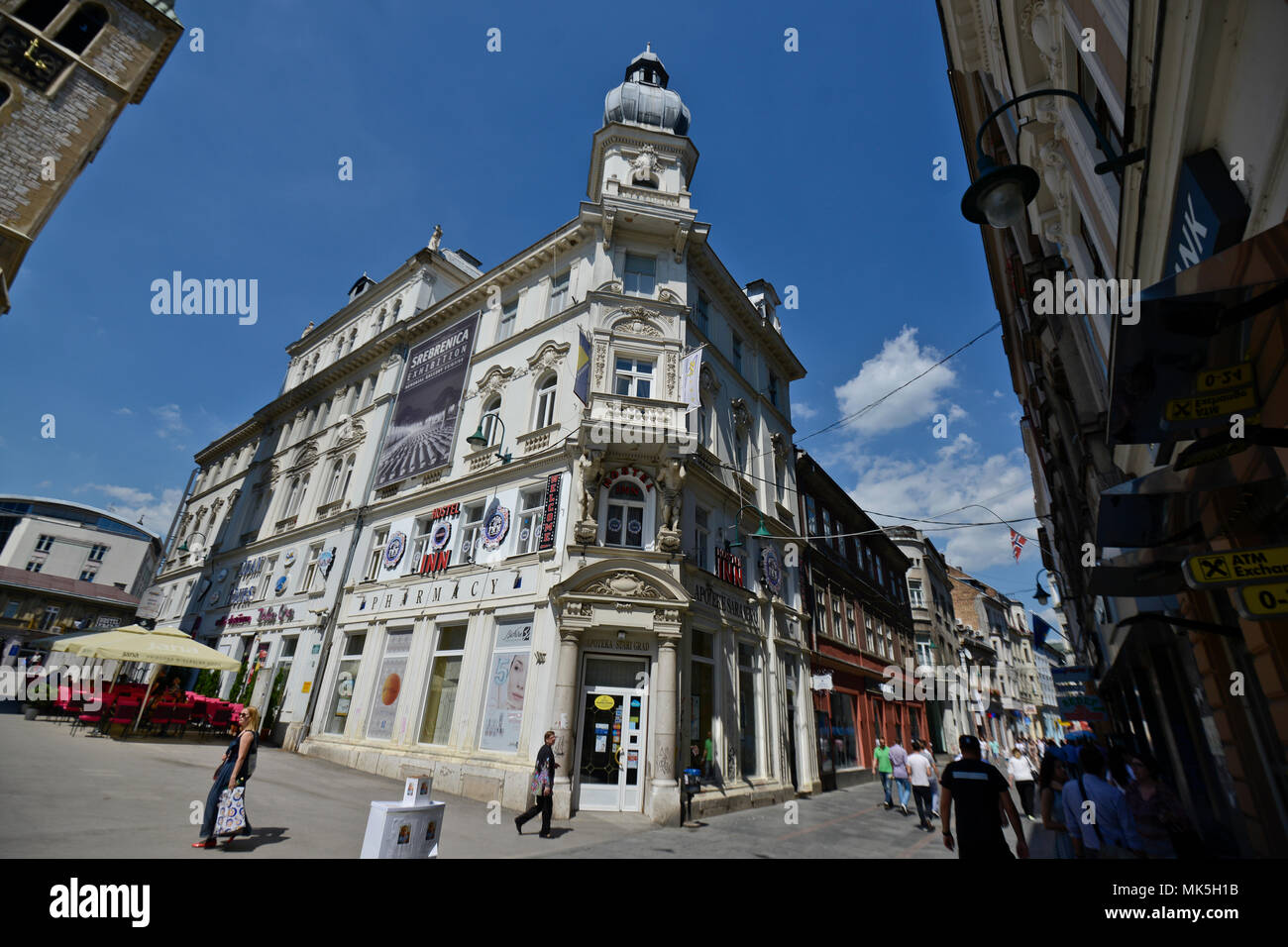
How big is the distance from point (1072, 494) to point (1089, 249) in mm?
8796

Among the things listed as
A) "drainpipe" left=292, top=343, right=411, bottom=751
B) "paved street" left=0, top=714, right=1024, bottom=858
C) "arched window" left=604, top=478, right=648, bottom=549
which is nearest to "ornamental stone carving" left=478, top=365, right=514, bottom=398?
"drainpipe" left=292, top=343, right=411, bottom=751

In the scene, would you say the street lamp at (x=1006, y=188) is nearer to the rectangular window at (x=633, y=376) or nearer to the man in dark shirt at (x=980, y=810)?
the man in dark shirt at (x=980, y=810)

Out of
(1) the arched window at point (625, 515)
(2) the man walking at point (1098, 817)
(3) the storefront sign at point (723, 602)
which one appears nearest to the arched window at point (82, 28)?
(1) the arched window at point (625, 515)

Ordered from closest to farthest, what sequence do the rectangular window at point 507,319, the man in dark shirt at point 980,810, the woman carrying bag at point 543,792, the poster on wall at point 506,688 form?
the man in dark shirt at point 980,810
the woman carrying bag at point 543,792
the poster on wall at point 506,688
the rectangular window at point 507,319

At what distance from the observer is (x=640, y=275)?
57.7 feet

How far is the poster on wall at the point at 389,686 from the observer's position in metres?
15.5

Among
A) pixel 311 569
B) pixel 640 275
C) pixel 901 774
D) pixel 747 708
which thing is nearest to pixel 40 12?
pixel 311 569

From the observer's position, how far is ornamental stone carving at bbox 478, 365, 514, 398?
18.2 m

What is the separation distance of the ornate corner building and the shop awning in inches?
402

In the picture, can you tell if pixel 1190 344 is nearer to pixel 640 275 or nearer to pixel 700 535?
pixel 700 535

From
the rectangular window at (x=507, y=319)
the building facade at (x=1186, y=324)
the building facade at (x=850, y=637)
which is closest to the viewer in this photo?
the building facade at (x=1186, y=324)

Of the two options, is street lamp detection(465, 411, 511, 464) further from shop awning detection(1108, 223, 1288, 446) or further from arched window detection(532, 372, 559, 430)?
shop awning detection(1108, 223, 1288, 446)

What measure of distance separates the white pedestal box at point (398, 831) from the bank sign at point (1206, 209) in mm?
7575

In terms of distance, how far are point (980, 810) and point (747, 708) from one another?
10732 mm
